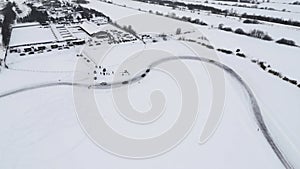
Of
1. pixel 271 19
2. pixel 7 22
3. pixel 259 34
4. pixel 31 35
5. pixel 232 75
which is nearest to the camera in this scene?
pixel 232 75

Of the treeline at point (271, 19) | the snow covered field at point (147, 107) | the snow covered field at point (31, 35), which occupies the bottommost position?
the snow covered field at point (147, 107)

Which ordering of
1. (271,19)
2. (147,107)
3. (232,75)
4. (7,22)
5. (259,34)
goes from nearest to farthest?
(147,107) → (232,75) → (259,34) → (7,22) → (271,19)

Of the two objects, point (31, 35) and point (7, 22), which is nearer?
point (31, 35)

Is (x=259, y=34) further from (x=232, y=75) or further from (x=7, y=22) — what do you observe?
(x=7, y=22)

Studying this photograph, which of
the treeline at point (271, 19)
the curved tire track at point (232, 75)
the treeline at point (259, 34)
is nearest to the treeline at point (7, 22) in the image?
the curved tire track at point (232, 75)

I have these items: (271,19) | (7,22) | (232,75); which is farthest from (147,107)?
(271,19)

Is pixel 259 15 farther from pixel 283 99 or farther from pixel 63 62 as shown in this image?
pixel 63 62

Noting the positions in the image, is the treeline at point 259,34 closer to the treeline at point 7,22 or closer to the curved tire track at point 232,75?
the curved tire track at point 232,75

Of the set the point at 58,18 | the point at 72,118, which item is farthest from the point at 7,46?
the point at 72,118

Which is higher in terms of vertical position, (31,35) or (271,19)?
(271,19)

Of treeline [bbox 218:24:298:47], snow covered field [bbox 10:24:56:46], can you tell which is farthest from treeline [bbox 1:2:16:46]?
treeline [bbox 218:24:298:47]
